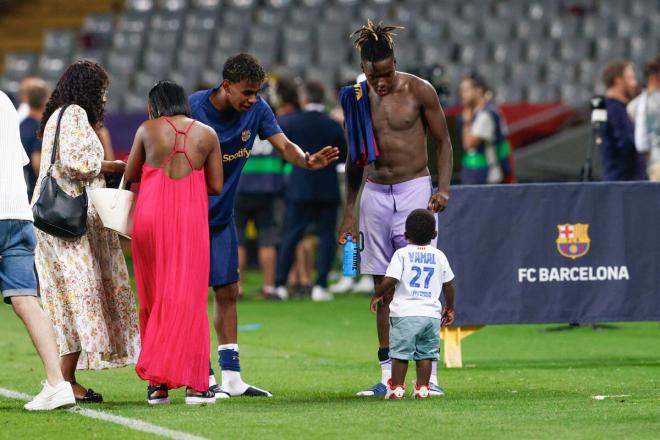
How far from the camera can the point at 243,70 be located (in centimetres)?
796

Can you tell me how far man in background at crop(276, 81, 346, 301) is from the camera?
1552 cm

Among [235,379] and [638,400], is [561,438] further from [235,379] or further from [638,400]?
[235,379]

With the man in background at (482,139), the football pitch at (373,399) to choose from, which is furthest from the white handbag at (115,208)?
the man in background at (482,139)

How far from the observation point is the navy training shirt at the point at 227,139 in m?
8.20

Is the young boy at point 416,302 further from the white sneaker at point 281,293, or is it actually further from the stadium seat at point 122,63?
the stadium seat at point 122,63

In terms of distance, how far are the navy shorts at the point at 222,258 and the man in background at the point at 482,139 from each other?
7531 mm

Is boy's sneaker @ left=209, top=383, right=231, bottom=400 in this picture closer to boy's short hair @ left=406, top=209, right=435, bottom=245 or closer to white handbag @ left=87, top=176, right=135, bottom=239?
white handbag @ left=87, top=176, right=135, bottom=239

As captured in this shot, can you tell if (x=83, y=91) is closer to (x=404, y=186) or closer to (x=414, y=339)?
(x=404, y=186)

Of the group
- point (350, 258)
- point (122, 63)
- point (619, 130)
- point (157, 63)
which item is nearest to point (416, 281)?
point (350, 258)

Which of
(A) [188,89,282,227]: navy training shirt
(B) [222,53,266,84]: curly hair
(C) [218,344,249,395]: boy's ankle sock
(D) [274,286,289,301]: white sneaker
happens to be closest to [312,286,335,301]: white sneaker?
(D) [274,286,289,301]: white sneaker

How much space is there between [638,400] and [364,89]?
2.40m

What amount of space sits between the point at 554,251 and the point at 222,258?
2.92 metres

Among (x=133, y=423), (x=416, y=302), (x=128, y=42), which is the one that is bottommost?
(x=133, y=423)

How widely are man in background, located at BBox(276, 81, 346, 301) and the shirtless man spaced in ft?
23.1
